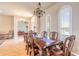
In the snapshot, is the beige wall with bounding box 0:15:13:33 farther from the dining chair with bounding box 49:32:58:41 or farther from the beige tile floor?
the dining chair with bounding box 49:32:58:41

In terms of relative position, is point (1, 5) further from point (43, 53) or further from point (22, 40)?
point (43, 53)

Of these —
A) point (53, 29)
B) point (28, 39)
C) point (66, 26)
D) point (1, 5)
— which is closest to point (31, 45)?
point (28, 39)

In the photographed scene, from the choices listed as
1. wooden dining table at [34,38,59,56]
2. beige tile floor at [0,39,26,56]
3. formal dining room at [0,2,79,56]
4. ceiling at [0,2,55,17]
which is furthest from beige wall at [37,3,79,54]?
beige tile floor at [0,39,26,56]

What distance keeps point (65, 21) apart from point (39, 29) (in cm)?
52

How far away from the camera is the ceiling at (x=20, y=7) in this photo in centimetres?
233

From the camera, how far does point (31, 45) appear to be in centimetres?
248

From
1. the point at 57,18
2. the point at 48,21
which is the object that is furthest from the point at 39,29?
the point at 57,18

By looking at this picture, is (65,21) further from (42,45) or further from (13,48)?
(13,48)

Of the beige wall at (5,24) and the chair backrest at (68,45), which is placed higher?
the beige wall at (5,24)

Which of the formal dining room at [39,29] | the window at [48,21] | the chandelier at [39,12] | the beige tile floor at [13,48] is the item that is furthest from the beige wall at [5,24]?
the window at [48,21]

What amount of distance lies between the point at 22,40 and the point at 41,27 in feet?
1.41

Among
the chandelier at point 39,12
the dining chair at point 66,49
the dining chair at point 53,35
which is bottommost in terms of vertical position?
the dining chair at point 66,49

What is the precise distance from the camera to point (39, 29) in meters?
2.46

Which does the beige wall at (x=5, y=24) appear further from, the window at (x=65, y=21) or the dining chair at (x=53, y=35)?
the window at (x=65, y=21)
